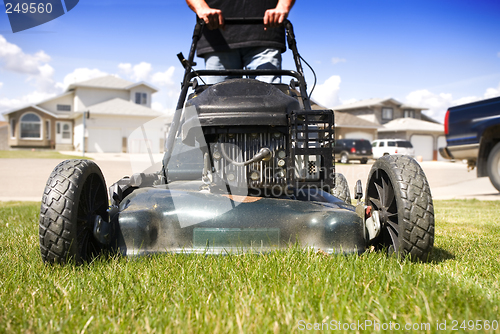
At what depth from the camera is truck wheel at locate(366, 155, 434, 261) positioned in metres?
2.14

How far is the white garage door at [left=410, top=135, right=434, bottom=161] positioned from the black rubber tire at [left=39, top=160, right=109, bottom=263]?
121 ft

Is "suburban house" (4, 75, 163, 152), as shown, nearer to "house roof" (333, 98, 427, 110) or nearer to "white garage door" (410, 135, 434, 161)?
"house roof" (333, 98, 427, 110)

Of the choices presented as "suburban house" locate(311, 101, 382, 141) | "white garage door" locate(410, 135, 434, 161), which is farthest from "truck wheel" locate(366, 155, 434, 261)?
"white garage door" locate(410, 135, 434, 161)

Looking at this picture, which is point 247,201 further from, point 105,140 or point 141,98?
point 141,98

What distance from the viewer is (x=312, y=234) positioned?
2371mm

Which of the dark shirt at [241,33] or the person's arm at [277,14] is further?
the dark shirt at [241,33]

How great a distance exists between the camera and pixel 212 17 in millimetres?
3039

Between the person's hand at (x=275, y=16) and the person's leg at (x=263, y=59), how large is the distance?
0.27 m

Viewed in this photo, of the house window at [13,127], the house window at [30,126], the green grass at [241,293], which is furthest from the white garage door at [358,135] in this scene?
the green grass at [241,293]

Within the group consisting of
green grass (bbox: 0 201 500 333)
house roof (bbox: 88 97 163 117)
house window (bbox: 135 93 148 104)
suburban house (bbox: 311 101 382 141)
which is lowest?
green grass (bbox: 0 201 500 333)

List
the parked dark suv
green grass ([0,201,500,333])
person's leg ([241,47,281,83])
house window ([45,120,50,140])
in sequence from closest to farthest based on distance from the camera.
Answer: green grass ([0,201,500,333])
person's leg ([241,47,281,83])
the parked dark suv
house window ([45,120,50,140])

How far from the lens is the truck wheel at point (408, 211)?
7.01ft

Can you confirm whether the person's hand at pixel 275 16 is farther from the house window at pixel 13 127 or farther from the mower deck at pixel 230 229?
the house window at pixel 13 127

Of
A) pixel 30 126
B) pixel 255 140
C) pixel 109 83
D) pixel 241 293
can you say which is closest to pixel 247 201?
pixel 255 140
